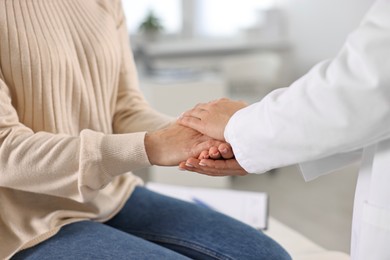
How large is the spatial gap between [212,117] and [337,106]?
374mm

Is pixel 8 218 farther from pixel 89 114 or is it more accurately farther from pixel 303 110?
pixel 303 110

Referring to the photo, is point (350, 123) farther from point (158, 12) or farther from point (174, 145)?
point (158, 12)

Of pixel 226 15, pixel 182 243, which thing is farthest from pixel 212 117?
pixel 226 15

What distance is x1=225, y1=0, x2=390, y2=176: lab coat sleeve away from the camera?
2.54 feet

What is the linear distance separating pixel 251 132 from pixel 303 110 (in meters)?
0.11

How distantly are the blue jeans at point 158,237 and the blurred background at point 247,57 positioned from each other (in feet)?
4.65

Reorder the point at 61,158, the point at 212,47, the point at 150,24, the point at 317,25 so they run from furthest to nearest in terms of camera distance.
A: the point at 212,47 < the point at 317,25 < the point at 150,24 < the point at 61,158

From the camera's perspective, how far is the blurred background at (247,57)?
285 cm

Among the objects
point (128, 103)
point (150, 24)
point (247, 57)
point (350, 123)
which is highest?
point (350, 123)

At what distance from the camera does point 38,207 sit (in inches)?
45.4

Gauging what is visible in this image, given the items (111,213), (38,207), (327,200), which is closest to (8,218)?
(38,207)

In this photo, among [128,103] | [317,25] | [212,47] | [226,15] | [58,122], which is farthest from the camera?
[226,15]

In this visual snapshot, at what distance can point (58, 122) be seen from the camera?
1.16 meters

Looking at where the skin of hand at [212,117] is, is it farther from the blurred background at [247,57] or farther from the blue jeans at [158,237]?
the blurred background at [247,57]
